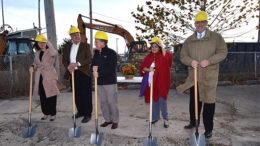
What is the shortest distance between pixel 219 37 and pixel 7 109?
5766 mm

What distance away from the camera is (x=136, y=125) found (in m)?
4.26

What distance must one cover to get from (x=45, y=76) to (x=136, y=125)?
89.8 inches

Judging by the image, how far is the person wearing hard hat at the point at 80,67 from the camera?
14.5 feet

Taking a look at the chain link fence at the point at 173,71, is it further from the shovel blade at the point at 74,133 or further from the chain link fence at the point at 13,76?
the shovel blade at the point at 74,133

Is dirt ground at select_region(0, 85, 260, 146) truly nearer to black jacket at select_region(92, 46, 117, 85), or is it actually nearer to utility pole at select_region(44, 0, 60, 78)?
black jacket at select_region(92, 46, 117, 85)

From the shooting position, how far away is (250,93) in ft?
24.6

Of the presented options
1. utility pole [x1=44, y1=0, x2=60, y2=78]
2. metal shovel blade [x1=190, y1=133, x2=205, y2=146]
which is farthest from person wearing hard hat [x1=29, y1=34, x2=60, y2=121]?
utility pole [x1=44, y1=0, x2=60, y2=78]

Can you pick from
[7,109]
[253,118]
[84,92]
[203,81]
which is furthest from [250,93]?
[7,109]

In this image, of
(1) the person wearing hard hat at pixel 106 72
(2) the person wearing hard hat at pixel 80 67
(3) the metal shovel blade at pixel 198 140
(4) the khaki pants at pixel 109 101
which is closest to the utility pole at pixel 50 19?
(2) the person wearing hard hat at pixel 80 67

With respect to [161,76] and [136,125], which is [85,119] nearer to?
[136,125]

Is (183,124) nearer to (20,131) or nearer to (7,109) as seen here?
(20,131)

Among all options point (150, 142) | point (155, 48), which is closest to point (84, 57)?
point (155, 48)

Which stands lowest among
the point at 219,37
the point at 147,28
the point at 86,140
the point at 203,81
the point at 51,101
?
the point at 86,140

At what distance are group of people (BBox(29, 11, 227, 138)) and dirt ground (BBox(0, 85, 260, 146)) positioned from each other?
270 mm
